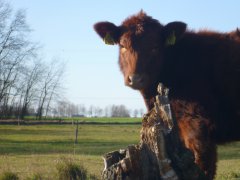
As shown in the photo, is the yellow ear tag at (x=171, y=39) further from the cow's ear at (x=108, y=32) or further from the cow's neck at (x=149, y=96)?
the cow's ear at (x=108, y=32)

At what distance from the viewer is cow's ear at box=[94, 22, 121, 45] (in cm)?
973

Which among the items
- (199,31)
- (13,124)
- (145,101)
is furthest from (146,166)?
(13,124)

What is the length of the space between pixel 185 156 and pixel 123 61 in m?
4.15

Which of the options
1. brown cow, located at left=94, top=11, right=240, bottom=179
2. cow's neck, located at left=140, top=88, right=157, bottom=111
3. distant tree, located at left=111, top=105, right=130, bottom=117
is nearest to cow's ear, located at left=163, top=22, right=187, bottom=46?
brown cow, located at left=94, top=11, right=240, bottom=179

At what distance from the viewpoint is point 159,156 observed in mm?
5406

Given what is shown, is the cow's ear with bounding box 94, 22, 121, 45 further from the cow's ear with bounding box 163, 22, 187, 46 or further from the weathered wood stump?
the weathered wood stump

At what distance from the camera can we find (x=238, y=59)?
8422 mm

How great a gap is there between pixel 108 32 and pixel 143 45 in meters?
1.30

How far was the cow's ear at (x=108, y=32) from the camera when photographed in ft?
31.9

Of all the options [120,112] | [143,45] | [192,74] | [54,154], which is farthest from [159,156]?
[120,112]

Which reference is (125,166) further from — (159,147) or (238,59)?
(238,59)

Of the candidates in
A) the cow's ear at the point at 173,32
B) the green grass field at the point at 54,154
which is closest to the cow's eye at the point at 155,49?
the cow's ear at the point at 173,32

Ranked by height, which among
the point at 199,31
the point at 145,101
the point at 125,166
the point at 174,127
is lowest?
the point at 125,166

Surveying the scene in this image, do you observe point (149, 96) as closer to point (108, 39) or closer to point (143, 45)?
point (143, 45)
